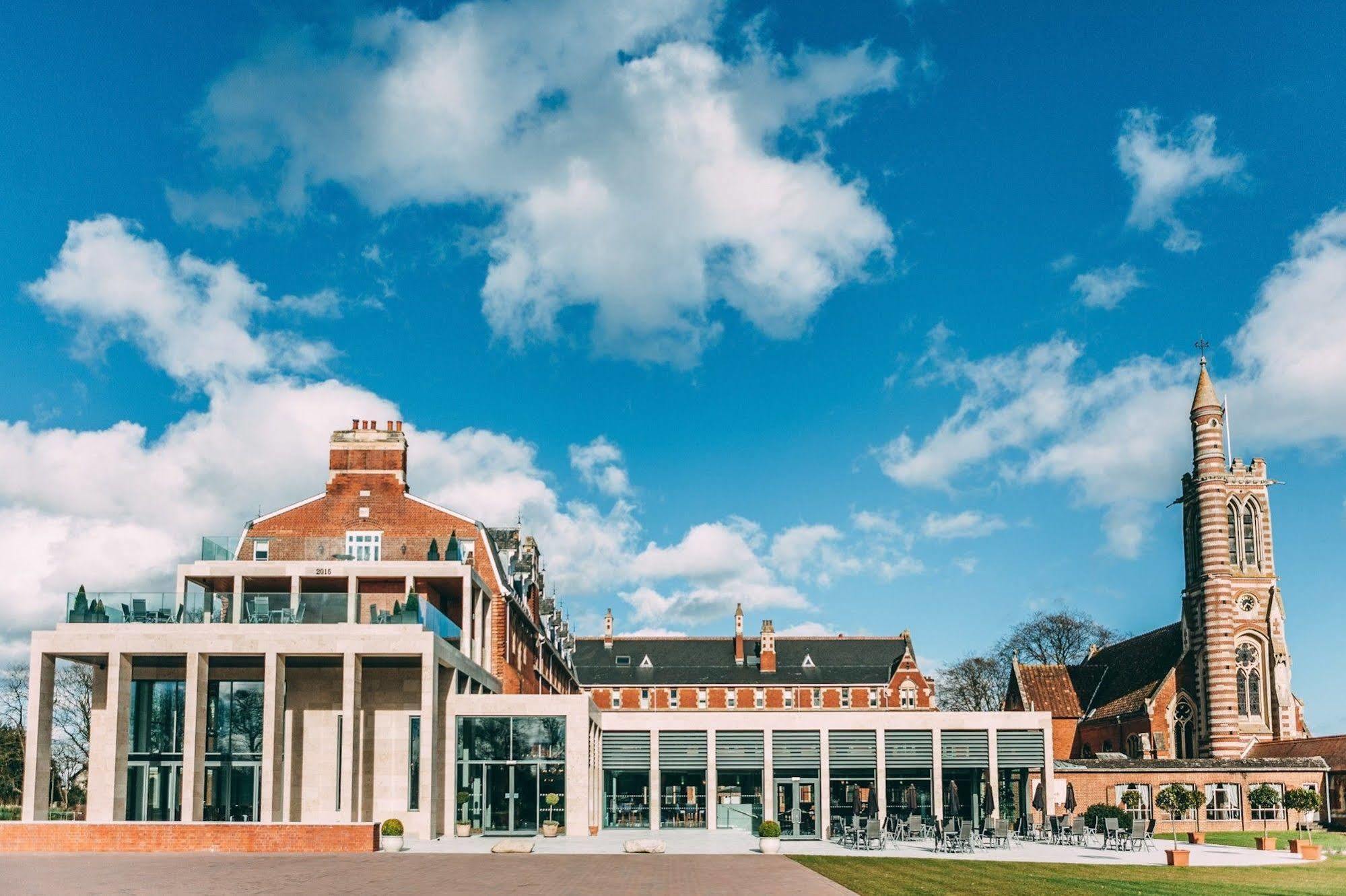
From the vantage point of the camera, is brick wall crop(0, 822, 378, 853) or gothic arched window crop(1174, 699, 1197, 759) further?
gothic arched window crop(1174, 699, 1197, 759)

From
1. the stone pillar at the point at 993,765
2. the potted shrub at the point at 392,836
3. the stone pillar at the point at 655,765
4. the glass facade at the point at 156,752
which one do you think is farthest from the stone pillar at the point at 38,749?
the stone pillar at the point at 993,765

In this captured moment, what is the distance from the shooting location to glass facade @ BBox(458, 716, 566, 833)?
41.0 m

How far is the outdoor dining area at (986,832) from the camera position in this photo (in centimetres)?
3612

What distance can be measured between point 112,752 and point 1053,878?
25539 millimetres

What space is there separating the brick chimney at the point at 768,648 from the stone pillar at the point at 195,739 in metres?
62.6

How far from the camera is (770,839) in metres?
32.9

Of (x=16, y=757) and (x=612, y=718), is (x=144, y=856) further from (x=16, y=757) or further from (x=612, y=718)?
(x=16, y=757)

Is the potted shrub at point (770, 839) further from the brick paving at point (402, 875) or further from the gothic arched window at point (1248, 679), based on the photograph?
the gothic arched window at point (1248, 679)

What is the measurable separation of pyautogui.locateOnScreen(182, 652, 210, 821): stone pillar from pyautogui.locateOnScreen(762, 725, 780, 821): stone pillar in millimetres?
23858

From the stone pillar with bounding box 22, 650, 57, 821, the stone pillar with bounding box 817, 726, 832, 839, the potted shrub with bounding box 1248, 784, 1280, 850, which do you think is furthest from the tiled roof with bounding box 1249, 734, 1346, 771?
the stone pillar with bounding box 22, 650, 57, 821

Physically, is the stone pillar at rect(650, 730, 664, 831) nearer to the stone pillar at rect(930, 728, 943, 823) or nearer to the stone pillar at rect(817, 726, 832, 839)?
the stone pillar at rect(817, 726, 832, 839)

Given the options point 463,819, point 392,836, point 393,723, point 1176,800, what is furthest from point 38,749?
point 1176,800

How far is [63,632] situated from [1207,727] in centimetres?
5859

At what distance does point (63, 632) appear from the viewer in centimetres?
3659
